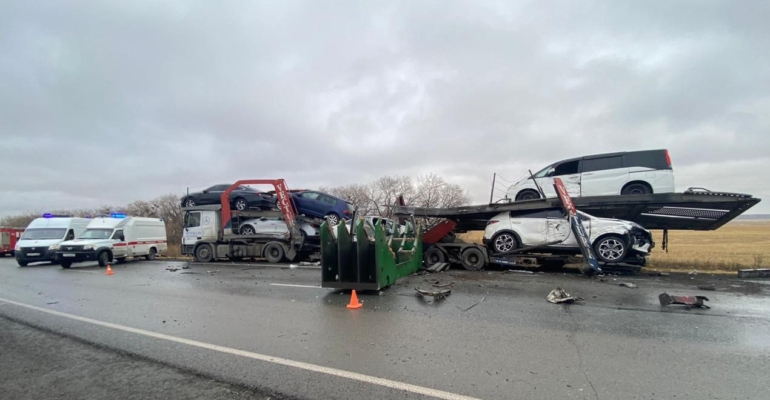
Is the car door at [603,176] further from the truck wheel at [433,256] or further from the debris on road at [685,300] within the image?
the debris on road at [685,300]

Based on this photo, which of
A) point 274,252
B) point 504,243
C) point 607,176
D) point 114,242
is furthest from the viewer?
point 114,242

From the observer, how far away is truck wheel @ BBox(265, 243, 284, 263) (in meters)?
16.2

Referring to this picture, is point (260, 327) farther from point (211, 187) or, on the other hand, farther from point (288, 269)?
point (211, 187)

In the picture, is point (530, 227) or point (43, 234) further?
point (43, 234)

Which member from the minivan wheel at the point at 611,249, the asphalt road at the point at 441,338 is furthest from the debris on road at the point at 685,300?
the minivan wheel at the point at 611,249

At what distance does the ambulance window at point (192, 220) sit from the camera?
696 inches

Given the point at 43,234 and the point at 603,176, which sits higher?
the point at 603,176

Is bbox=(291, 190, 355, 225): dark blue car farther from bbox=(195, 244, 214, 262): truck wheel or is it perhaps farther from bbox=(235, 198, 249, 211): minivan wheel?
bbox=(195, 244, 214, 262): truck wheel

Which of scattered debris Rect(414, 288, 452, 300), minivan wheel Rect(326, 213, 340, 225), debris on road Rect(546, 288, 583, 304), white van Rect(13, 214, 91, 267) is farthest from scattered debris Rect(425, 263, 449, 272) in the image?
white van Rect(13, 214, 91, 267)

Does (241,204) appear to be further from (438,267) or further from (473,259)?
(473,259)

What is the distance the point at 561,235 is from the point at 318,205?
9.46m

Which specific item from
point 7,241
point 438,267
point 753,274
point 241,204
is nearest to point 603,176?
point 753,274

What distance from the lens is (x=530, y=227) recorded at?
39.1 feet

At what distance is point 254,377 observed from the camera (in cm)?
367
